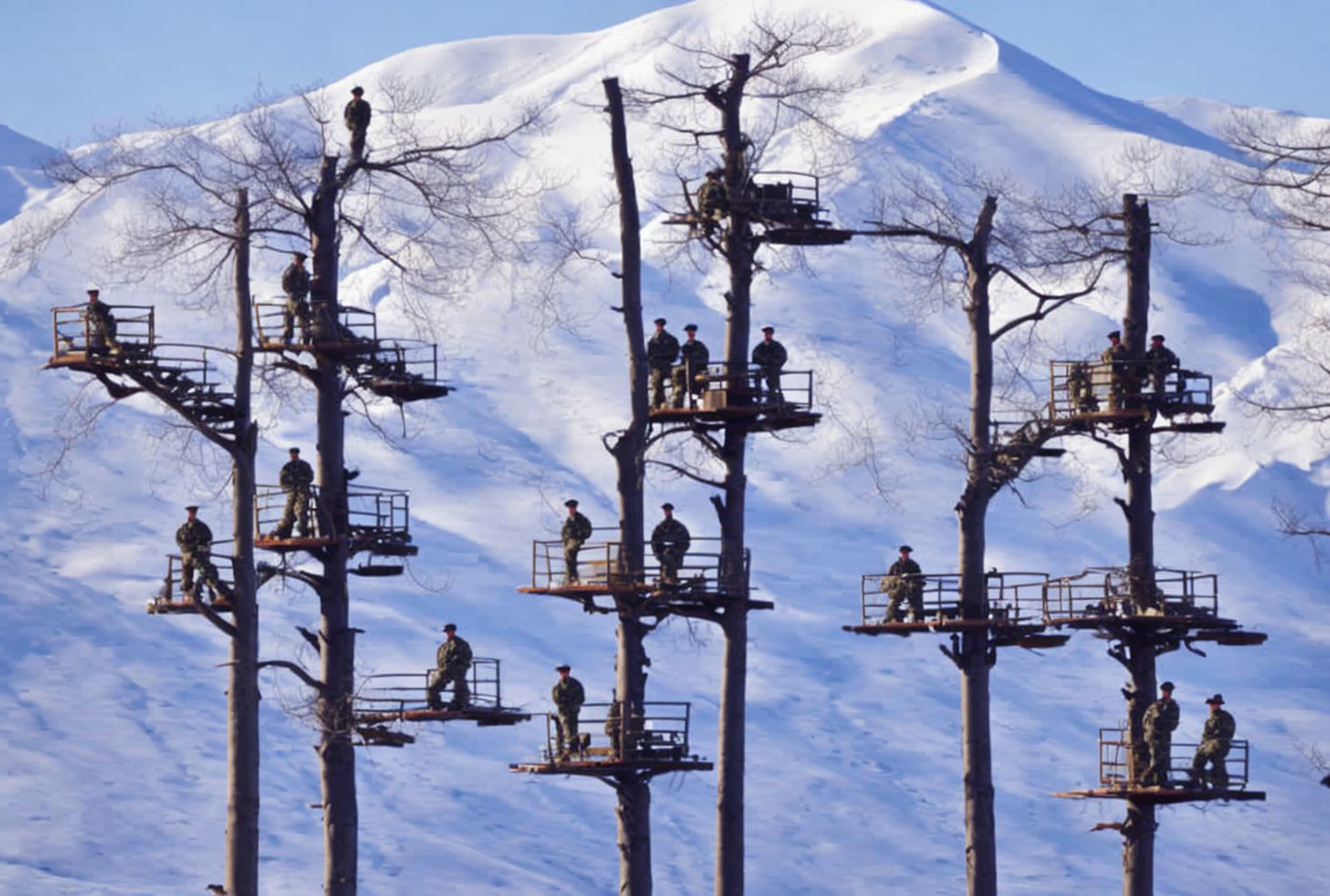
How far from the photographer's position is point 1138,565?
142ft

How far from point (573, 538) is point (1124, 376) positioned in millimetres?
9760

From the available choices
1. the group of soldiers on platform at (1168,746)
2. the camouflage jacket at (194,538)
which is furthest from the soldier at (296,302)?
the group of soldiers on platform at (1168,746)

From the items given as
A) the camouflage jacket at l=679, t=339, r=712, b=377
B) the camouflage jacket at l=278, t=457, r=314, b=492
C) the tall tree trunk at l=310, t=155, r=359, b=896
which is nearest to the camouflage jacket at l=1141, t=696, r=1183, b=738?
the camouflage jacket at l=679, t=339, r=712, b=377

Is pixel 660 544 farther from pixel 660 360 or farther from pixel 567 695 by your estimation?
pixel 660 360

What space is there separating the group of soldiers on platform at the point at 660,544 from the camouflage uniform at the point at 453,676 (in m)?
2.18

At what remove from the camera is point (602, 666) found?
17062 cm

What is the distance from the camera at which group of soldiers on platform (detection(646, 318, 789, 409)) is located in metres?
43.6

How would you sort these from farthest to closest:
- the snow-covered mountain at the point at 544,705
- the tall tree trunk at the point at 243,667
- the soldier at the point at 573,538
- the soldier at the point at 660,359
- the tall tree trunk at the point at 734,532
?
1. the snow-covered mountain at the point at 544,705
2. the soldier at the point at 660,359
3. the soldier at the point at 573,538
4. the tall tree trunk at the point at 734,532
5. the tall tree trunk at the point at 243,667

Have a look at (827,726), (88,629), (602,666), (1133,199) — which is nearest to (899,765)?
(827,726)

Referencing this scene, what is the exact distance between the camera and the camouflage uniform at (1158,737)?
4231 cm

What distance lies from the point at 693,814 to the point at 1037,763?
25.6m

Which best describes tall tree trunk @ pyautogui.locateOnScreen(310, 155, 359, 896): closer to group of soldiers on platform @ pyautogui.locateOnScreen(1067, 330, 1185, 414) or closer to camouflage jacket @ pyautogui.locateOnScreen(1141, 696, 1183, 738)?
group of soldiers on platform @ pyautogui.locateOnScreen(1067, 330, 1185, 414)

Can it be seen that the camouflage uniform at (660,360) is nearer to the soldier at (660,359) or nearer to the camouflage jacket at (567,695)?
the soldier at (660,359)

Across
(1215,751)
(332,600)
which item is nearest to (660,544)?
(332,600)
